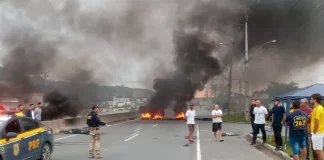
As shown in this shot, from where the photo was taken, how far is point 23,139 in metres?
8.16

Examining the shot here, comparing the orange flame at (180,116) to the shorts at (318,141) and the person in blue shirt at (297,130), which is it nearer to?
the person in blue shirt at (297,130)

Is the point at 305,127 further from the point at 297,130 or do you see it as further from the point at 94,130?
the point at 94,130

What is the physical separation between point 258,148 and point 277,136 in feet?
5.28

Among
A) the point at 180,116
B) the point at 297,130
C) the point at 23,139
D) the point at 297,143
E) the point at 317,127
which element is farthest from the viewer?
the point at 180,116

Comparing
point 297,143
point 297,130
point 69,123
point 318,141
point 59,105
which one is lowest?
point 69,123

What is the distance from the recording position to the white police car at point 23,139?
7.42 m

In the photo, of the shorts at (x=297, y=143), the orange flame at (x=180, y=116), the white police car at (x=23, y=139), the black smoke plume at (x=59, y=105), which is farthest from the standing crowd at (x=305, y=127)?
the orange flame at (x=180, y=116)

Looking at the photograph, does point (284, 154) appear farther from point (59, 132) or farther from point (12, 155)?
point (59, 132)

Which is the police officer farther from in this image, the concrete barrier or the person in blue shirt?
the concrete barrier

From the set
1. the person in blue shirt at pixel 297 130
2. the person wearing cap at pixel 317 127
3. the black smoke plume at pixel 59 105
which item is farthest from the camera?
the black smoke plume at pixel 59 105

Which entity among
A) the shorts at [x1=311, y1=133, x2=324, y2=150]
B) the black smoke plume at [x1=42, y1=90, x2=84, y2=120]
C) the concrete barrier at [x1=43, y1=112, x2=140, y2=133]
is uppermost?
the black smoke plume at [x1=42, y1=90, x2=84, y2=120]

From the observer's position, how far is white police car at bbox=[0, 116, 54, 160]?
24.3ft

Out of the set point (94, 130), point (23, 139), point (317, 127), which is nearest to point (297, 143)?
point (317, 127)

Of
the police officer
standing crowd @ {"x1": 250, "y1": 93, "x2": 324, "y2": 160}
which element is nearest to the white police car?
the police officer
